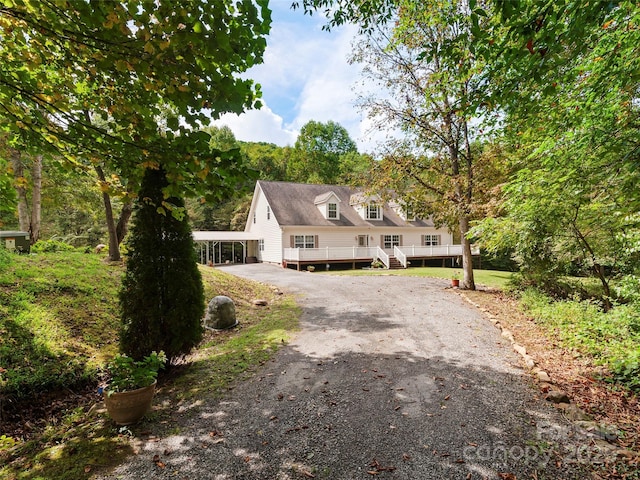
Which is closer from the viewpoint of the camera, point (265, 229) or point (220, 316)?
point (220, 316)

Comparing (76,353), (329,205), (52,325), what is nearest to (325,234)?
(329,205)

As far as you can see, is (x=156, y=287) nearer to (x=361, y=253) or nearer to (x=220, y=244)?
(x=361, y=253)

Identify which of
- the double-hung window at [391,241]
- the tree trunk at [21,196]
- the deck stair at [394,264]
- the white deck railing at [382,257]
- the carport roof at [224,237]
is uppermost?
the tree trunk at [21,196]

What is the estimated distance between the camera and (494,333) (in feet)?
22.7

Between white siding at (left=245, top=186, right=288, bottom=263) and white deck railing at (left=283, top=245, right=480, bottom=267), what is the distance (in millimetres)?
1535

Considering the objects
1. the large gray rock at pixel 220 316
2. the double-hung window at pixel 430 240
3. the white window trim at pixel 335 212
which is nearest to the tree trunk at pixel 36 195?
the large gray rock at pixel 220 316

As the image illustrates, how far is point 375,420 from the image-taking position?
370cm

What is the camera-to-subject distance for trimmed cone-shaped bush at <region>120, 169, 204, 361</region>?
A: 4.77 m

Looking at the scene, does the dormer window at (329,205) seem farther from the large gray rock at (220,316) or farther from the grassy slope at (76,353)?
the large gray rock at (220,316)

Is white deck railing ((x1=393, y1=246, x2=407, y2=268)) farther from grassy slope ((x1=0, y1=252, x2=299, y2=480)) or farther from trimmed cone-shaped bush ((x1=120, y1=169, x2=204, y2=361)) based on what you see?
trimmed cone-shaped bush ((x1=120, y1=169, x2=204, y2=361))

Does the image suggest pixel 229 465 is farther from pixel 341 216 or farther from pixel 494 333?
pixel 341 216

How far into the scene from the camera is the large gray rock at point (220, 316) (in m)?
7.88

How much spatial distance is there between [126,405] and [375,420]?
2.90 meters

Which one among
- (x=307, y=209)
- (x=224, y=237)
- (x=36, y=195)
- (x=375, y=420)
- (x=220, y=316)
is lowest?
(x=375, y=420)
